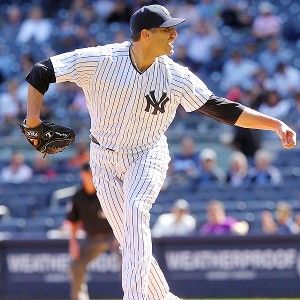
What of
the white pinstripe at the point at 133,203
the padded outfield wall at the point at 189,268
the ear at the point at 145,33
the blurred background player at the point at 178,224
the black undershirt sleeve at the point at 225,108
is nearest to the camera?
the white pinstripe at the point at 133,203

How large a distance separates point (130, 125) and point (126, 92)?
0.66 feet

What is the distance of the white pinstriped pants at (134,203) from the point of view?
6.09 meters

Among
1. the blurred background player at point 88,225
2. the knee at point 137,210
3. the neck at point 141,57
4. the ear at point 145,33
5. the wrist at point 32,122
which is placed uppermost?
the ear at point 145,33

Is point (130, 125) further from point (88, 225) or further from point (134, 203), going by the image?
point (88, 225)

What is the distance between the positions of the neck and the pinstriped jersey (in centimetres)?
3

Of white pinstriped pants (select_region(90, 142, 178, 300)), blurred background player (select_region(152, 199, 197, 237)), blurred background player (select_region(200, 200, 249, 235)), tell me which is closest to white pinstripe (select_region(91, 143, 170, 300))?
white pinstriped pants (select_region(90, 142, 178, 300))

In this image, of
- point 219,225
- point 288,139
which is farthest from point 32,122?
point 219,225

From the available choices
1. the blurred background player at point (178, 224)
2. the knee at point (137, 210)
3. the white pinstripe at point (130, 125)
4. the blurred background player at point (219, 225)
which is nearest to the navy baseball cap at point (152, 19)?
the white pinstripe at point (130, 125)

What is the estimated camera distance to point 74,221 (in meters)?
10.1

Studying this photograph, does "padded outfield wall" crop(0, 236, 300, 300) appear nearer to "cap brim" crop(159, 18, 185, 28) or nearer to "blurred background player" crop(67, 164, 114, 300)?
"blurred background player" crop(67, 164, 114, 300)

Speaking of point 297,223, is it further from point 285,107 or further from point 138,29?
point 138,29

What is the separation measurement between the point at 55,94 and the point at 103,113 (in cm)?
1087

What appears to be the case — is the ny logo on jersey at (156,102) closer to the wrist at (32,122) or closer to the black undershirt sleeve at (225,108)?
the black undershirt sleeve at (225,108)

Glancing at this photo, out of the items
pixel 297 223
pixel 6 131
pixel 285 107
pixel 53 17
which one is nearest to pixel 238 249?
pixel 297 223
